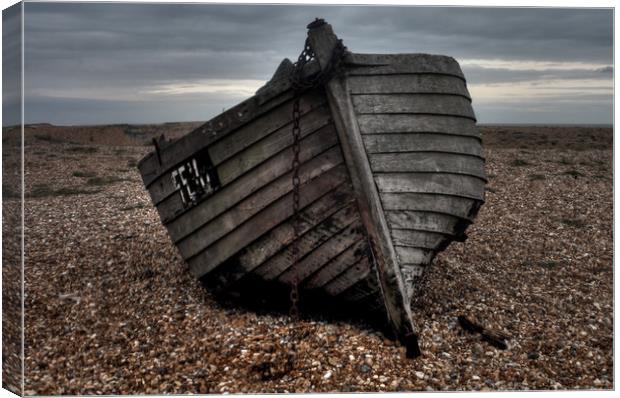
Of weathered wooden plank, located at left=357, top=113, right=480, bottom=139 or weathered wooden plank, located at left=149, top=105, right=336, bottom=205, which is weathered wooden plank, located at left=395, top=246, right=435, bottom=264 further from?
weathered wooden plank, located at left=149, top=105, right=336, bottom=205

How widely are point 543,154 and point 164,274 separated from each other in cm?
1541

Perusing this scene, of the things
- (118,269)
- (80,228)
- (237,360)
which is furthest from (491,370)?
(80,228)

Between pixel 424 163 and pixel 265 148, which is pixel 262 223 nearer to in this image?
pixel 265 148

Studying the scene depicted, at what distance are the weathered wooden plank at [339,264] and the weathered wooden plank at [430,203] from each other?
1.37 ft

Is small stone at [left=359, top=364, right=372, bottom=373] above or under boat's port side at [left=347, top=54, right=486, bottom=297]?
under

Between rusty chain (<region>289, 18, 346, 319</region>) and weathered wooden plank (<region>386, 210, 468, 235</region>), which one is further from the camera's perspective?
weathered wooden plank (<region>386, 210, 468, 235</region>)

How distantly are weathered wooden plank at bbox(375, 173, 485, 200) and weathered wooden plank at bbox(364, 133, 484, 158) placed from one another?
9.3 inches

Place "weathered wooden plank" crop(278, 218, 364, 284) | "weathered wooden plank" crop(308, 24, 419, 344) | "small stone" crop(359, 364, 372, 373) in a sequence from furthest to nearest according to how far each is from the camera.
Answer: "weathered wooden plank" crop(278, 218, 364, 284) → "weathered wooden plank" crop(308, 24, 419, 344) → "small stone" crop(359, 364, 372, 373)

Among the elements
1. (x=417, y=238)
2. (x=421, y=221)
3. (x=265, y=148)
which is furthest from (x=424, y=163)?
(x=265, y=148)

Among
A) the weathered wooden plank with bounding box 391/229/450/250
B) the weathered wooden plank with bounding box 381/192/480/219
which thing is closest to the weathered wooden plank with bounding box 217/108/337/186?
the weathered wooden plank with bounding box 381/192/480/219

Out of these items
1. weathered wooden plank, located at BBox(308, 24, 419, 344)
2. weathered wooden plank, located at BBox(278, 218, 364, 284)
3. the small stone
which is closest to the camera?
the small stone

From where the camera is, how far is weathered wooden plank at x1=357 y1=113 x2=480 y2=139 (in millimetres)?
4762

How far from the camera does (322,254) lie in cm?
477

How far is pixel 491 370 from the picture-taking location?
448 cm
